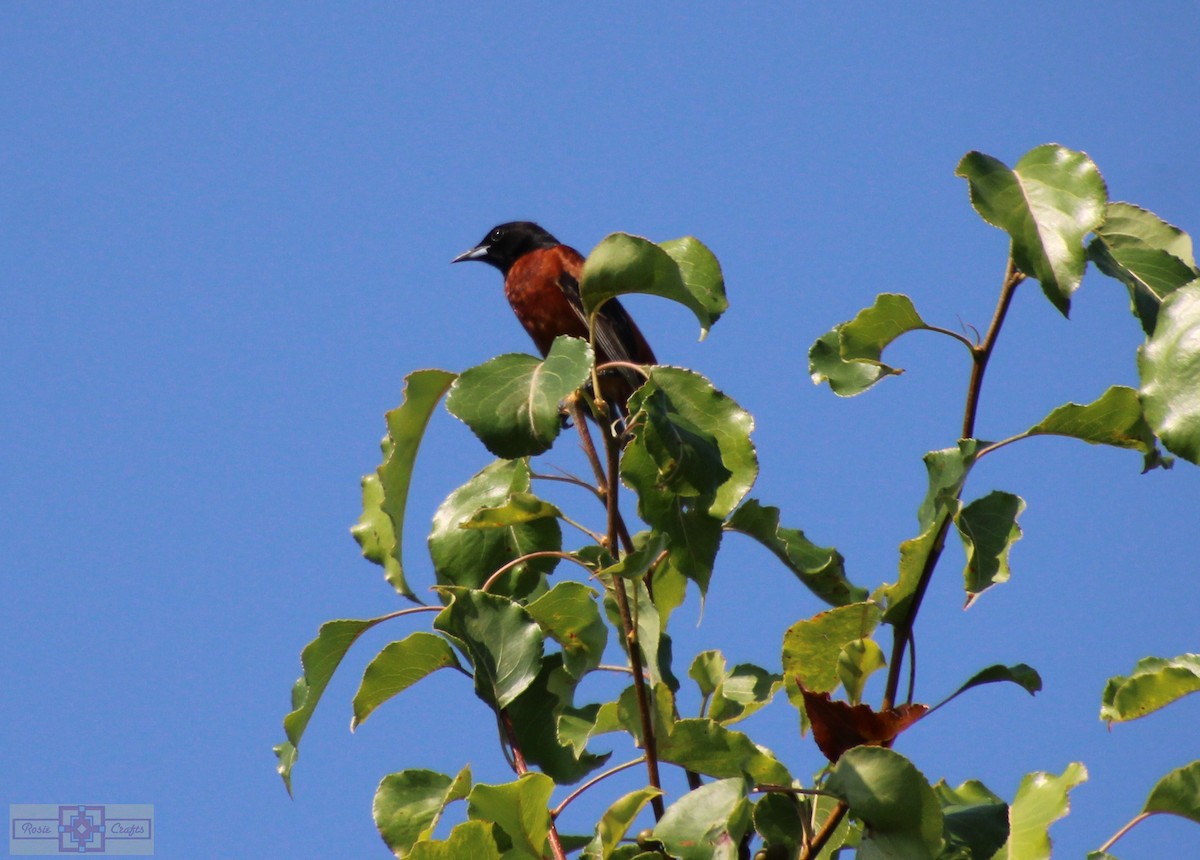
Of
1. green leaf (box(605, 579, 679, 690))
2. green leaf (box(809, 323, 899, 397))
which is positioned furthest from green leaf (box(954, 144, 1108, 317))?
green leaf (box(605, 579, 679, 690))

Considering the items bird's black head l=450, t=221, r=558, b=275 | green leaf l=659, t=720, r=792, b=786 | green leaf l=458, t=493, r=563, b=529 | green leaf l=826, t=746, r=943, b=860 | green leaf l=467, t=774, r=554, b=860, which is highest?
bird's black head l=450, t=221, r=558, b=275

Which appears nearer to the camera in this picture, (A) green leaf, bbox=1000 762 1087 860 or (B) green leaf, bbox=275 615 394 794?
(A) green leaf, bbox=1000 762 1087 860

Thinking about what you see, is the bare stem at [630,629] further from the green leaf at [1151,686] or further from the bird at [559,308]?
the bird at [559,308]

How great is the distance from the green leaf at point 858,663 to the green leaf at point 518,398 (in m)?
0.54

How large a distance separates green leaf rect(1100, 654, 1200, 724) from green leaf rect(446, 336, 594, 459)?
2.99 ft

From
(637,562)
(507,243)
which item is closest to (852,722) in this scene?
(637,562)

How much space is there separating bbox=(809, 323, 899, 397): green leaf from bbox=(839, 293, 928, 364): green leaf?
0.06m

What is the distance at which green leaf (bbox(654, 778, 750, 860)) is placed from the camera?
59.6 inches

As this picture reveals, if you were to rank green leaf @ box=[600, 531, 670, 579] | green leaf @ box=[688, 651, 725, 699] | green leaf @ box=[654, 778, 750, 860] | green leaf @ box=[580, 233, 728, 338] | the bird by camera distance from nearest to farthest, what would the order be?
1. green leaf @ box=[654, 778, 750, 860]
2. green leaf @ box=[600, 531, 670, 579]
3. green leaf @ box=[580, 233, 728, 338]
4. green leaf @ box=[688, 651, 725, 699]
5. the bird

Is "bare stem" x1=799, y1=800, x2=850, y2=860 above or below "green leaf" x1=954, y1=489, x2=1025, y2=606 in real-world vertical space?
below

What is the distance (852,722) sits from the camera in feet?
5.35

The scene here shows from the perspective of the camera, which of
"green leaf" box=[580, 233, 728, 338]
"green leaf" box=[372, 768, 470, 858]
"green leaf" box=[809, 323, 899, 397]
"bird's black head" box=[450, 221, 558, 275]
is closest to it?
"green leaf" box=[580, 233, 728, 338]

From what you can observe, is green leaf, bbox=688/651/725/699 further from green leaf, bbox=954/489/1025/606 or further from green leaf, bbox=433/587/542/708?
green leaf, bbox=954/489/1025/606

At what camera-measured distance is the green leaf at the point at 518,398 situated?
1619mm
